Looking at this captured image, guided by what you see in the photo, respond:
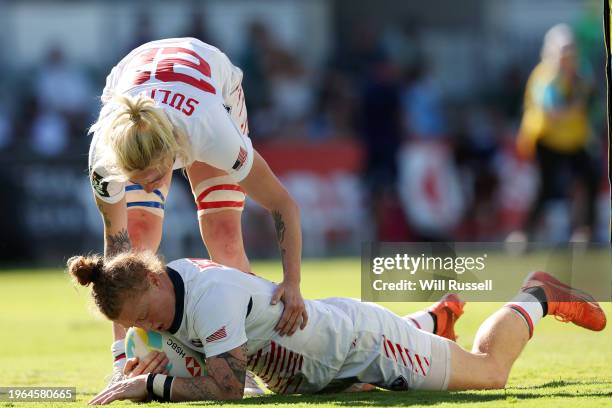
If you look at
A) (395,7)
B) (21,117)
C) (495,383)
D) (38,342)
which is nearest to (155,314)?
(495,383)

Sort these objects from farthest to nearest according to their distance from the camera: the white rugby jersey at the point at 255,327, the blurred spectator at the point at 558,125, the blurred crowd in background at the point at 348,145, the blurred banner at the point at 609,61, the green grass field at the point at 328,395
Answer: the blurred crowd in background at the point at 348,145
the blurred spectator at the point at 558,125
the blurred banner at the point at 609,61
the green grass field at the point at 328,395
the white rugby jersey at the point at 255,327

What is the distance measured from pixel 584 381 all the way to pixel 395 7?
21.2 metres

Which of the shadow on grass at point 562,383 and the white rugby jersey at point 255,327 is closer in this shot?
the white rugby jersey at point 255,327

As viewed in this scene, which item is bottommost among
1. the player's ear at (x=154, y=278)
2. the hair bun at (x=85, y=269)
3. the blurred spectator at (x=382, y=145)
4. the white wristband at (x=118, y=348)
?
the blurred spectator at (x=382, y=145)

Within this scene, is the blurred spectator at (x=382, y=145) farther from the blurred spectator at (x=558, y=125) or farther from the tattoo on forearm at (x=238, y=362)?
the tattoo on forearm at (x=238, y=362)

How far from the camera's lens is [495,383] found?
20.8 ft

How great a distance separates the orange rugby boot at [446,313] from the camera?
22.7 ft

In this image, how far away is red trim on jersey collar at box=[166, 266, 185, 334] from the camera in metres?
5.77

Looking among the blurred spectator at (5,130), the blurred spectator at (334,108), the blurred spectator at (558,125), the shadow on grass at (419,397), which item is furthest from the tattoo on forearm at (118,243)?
the blurred spectator at (334,108)

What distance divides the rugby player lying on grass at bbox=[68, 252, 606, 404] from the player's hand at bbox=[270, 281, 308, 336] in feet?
0.11

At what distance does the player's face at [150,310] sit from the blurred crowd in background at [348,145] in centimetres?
1109

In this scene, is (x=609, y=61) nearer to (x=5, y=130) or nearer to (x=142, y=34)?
(x=5, y=130)

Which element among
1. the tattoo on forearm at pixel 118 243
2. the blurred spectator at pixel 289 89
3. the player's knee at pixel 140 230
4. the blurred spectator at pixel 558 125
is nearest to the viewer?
the tattoo on forearm at pixel 118 243

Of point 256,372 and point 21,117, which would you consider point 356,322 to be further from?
point 21,117
